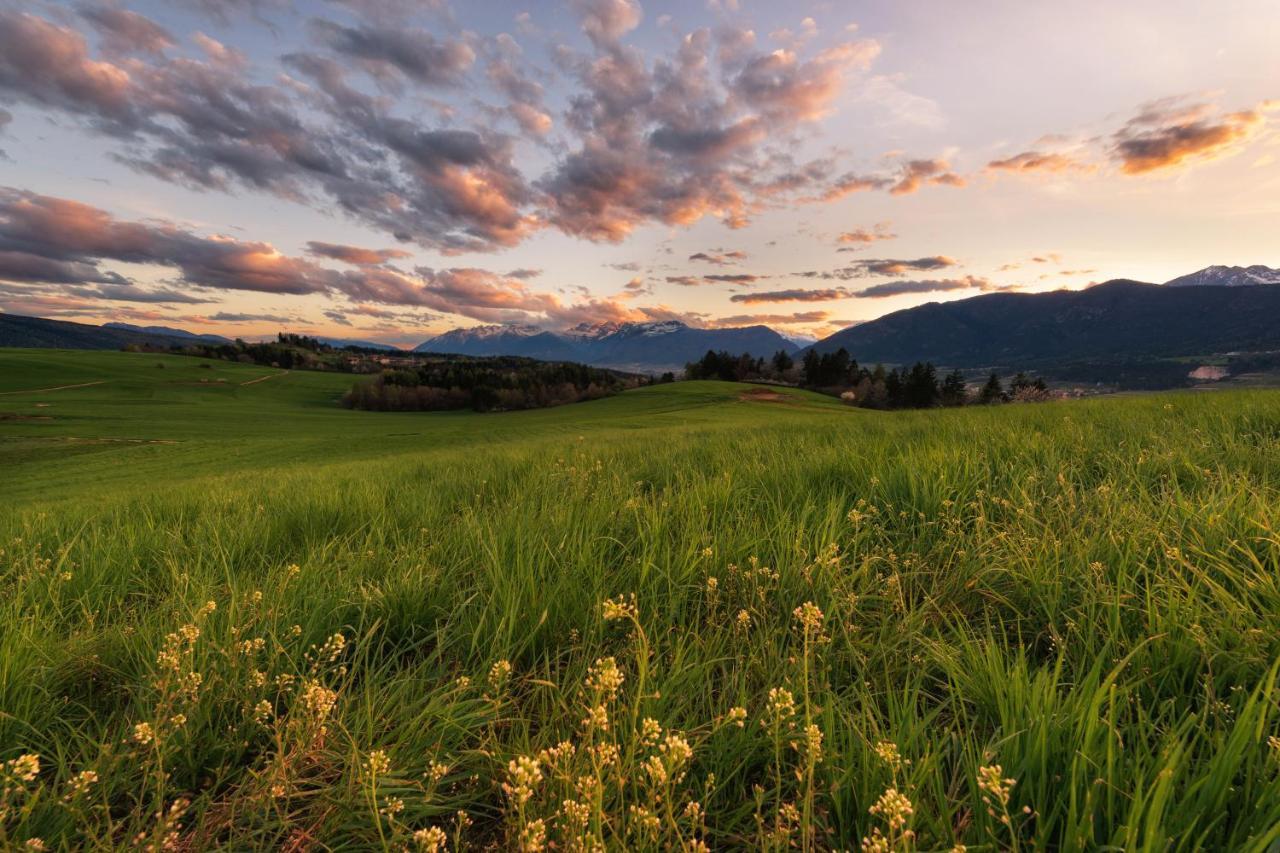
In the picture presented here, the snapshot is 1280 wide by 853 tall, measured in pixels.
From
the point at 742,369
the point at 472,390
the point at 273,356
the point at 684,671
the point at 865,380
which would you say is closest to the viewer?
the point at 684,671

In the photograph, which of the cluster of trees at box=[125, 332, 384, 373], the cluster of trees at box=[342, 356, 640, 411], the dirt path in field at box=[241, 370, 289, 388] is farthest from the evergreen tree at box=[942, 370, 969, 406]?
the cluster of trees at box=[125, 332, 384, 373]

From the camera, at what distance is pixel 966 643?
185 centimetres

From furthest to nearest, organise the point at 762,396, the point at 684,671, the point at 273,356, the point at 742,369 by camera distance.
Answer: the point at 273,356
the point at 742,369
the point at 762,396
the point at 684,671

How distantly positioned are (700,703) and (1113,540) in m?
2.42

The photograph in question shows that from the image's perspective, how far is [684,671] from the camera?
193cm

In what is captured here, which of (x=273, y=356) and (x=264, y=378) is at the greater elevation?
(x=273, y=356)

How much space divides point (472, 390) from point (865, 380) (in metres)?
86.8

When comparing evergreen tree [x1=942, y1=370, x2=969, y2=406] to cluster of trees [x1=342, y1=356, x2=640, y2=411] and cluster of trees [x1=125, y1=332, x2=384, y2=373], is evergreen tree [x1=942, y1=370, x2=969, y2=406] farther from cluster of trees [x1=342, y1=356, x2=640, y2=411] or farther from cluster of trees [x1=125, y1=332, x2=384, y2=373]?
cluster of trees [x1=125, y1=332, x2=384, y2=373]

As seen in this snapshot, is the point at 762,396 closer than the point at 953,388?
Yes

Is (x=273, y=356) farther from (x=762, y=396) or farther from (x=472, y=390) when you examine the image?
(x=762, y=396)

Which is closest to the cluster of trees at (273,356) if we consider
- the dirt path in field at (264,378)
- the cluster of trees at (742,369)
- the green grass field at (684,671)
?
the dirt path in field at (264,378)

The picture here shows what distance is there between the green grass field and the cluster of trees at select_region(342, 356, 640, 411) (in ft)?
323

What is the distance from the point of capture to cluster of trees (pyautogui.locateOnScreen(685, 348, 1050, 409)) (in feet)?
306

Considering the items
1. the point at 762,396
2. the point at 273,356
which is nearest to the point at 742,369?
the point at 762,396
